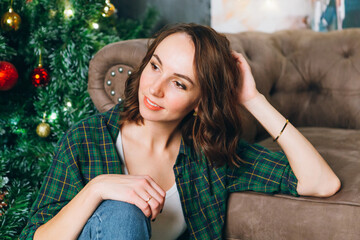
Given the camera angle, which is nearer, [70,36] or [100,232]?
[100,232]

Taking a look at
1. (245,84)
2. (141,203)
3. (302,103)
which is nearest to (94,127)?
(141,203)

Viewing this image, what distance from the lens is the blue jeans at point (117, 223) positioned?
792 mm

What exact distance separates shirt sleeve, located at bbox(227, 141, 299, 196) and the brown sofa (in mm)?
26

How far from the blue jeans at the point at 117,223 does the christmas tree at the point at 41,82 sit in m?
0.66

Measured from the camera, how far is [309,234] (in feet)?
3.33

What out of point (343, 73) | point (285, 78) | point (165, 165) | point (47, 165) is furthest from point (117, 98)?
point (343, 73)

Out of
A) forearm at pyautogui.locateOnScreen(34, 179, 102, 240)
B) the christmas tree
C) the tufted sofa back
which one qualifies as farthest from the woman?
the tufted sofa back

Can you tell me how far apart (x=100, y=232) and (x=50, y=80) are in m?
0.87

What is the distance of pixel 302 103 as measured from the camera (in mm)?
1882

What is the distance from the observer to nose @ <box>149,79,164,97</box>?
3.25ft

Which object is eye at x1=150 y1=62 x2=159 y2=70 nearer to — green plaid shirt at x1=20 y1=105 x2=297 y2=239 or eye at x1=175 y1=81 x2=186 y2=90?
eye at x1=175 y1=81 x2=186 y2=90

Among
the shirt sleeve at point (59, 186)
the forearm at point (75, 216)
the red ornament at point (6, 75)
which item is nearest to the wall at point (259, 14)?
the red ornament at point (6, 75)

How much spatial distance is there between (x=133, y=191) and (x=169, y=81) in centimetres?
30

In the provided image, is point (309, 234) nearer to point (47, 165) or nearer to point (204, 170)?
point (204, 170)
